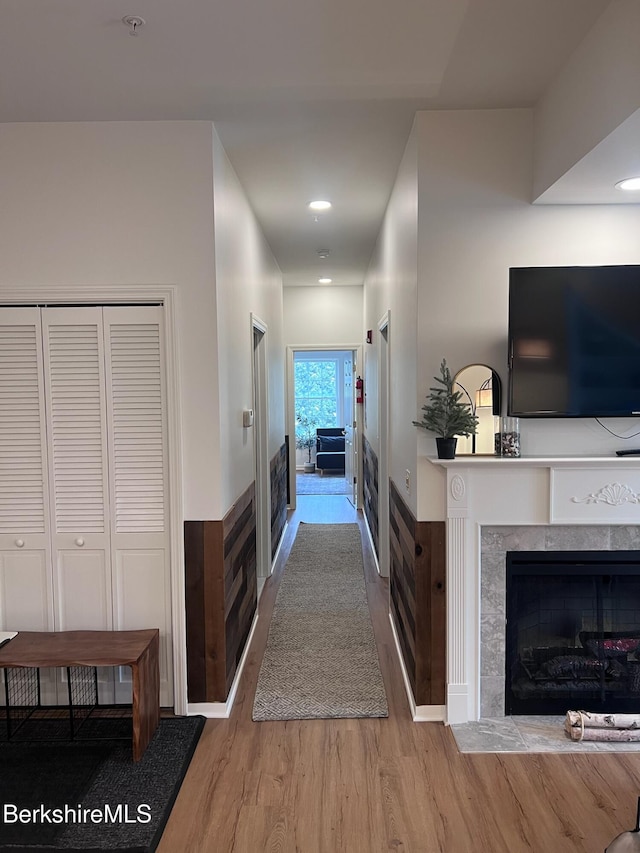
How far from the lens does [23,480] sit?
2.98 metres

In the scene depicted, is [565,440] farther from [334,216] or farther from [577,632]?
[334,216]

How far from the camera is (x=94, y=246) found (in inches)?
113

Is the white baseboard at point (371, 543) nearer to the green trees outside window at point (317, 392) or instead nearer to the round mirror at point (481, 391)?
the round mirror at point (481, 391)

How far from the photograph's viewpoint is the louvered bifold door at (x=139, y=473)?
2910 millimetres

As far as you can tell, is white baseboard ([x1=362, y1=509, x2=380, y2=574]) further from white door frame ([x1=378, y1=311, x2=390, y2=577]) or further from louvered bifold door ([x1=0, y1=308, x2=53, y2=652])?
louvered bifold door ([x1=0, y1=308, x2=53, y2=652])

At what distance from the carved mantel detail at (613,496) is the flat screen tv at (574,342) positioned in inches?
13.0

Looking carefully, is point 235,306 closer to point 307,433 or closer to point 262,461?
point 262,461

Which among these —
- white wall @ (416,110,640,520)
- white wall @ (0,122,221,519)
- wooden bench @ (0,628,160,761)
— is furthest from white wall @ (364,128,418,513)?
wooden bench @ (0,628,160,761)

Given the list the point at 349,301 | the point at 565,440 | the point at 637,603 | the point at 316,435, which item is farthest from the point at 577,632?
the point at 316,435

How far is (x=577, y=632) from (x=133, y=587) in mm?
2126

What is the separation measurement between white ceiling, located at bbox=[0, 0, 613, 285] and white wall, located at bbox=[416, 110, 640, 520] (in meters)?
0.16

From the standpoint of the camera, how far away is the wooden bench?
2.60 m

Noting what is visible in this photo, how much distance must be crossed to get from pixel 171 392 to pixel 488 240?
161cm

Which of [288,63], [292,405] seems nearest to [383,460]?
[292,405]
